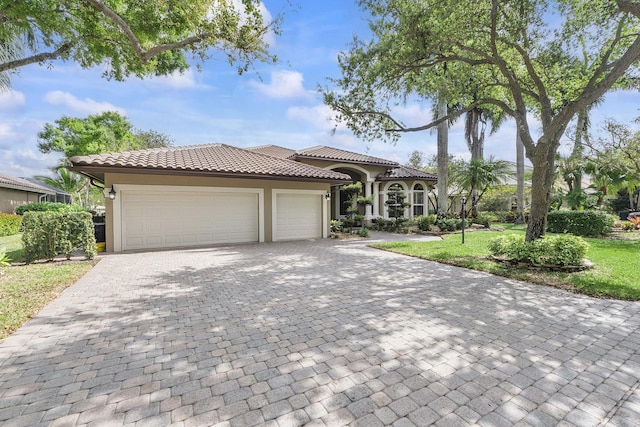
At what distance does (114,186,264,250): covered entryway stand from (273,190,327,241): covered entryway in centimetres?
97

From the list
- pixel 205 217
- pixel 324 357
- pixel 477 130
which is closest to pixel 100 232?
pixel 205 217

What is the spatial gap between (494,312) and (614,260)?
6.68 metres

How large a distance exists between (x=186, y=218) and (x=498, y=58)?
11.9 m

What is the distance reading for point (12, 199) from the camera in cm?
2038

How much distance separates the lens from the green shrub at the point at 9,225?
1628 cm

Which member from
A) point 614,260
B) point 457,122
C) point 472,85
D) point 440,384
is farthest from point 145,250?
point 457,122

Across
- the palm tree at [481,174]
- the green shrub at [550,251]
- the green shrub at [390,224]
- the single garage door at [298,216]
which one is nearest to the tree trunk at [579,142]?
the palm tree at [481,174]

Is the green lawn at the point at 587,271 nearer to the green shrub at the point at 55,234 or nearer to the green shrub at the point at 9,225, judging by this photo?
the green shrub at the point at 55,234

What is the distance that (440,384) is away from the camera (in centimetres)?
279

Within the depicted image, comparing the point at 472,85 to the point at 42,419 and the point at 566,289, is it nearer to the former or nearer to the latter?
the point at 566,289

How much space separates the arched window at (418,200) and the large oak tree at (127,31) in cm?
1505

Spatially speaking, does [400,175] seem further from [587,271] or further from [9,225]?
[9,225]

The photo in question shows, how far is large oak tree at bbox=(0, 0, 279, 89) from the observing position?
25.2 feet

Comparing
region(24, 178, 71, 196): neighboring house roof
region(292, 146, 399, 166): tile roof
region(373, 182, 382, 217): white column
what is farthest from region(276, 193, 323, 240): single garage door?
region(24, 178, 71, 196): neighboring house roof
